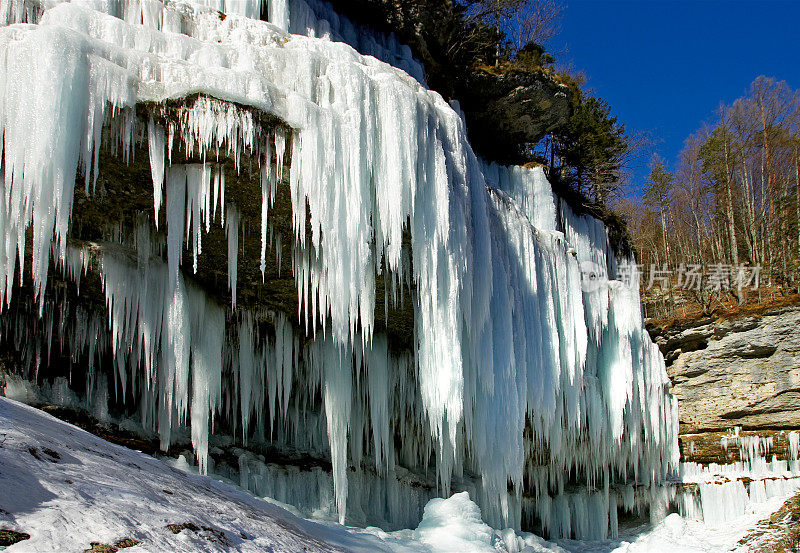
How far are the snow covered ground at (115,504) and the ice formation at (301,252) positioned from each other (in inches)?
81.3

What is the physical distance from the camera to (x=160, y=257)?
7.07 meters

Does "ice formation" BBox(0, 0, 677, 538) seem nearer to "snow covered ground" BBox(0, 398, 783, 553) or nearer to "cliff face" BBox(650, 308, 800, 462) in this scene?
"snow covered ground" BBox(0, 398, 783, 553)

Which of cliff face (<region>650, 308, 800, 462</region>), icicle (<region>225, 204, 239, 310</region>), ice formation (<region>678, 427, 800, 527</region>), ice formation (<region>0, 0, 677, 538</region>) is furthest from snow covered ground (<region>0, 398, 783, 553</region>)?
cliff face (<region>650, 308, 800, 462</region>)

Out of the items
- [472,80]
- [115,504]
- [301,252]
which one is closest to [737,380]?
[472,80]

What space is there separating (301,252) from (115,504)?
4.02 metres

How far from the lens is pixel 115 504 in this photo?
9.48ft

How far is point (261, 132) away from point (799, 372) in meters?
12.7

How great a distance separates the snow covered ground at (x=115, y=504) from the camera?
253 centimetres

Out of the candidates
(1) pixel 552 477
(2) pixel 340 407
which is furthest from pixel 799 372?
(2) pixel 340 407

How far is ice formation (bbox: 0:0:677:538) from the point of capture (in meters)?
5.25

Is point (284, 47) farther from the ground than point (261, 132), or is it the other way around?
point (284, 47)

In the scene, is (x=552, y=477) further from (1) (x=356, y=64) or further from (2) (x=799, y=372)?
(1) (x=356, y=64)

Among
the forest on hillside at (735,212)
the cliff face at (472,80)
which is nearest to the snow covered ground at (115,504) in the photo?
the cliff face at (472,80)

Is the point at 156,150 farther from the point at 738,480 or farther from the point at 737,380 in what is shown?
the point at 738,480
